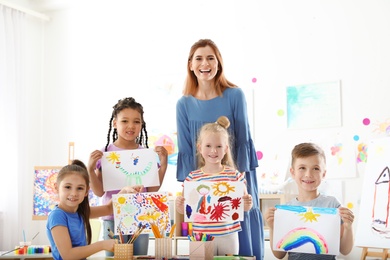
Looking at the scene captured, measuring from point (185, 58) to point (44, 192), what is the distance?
2.05m

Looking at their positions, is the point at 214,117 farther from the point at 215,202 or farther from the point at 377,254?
the point at 377,254

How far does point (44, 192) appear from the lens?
4797 millimetres

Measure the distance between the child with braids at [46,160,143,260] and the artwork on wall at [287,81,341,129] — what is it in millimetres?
2831

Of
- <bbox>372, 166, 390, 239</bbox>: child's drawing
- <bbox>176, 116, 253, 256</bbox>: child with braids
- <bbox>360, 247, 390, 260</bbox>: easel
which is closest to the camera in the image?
<bbox>176, 116, 253, 256</bbox>: child with braids

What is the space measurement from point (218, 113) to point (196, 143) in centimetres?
18

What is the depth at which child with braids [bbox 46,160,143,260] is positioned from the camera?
81.3 inches

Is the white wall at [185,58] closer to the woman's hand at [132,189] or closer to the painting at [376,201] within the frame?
the painting at [376,201]

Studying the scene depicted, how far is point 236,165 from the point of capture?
2.54m

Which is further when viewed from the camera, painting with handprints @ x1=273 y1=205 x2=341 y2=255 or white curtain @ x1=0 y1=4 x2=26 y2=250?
white curtain @ x1=0 y1=4 x2=26 y2=250

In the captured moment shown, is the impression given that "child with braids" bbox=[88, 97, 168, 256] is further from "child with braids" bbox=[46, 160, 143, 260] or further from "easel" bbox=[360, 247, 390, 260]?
"easel" bbox=[360, 247, 390, 260]

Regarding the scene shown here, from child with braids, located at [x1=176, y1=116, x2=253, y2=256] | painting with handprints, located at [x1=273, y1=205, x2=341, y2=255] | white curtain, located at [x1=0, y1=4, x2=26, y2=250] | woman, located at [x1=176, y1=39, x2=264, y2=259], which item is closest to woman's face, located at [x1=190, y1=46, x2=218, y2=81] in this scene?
woman, located at [x1=176, y1=39, x2=264, y2=259]

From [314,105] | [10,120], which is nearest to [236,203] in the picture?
[314,105]

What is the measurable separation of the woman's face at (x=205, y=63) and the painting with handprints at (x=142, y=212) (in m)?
0.67

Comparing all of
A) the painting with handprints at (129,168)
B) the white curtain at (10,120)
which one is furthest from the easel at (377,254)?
the white curtain at (10,120)
